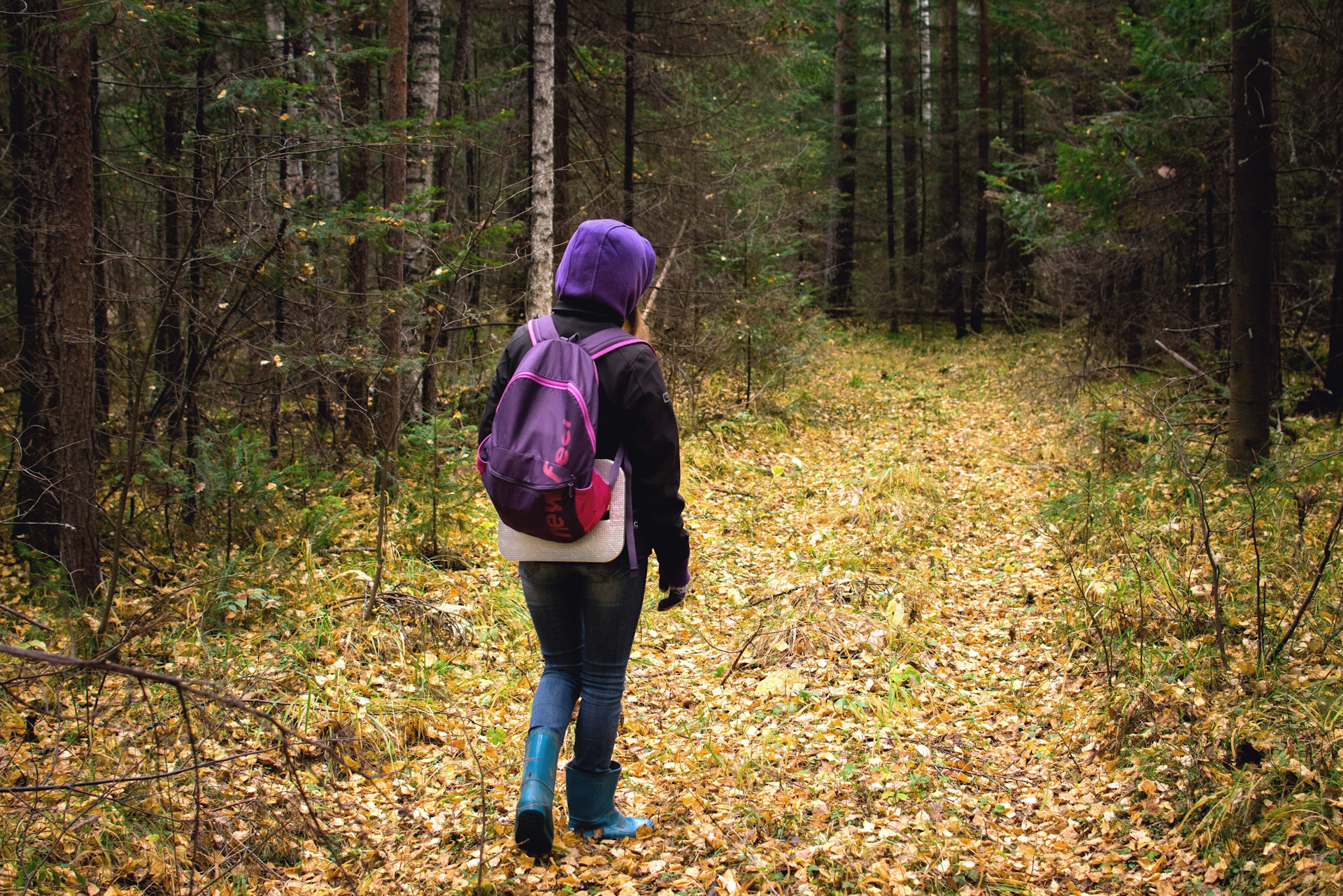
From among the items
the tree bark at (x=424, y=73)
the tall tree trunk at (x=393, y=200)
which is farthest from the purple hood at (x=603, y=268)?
the tree bark at (x=424, y=73)

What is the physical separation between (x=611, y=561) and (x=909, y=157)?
74.0 ft

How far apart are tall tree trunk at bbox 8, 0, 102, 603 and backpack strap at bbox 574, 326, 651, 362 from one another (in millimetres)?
3831

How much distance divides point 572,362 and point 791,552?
4.53 metres

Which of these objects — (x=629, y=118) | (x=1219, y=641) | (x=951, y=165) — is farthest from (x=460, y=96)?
(x=951, y=165)

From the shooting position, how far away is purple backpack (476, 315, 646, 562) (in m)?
2.50

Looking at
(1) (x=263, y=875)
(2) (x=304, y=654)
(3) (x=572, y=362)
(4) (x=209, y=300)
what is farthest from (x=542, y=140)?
(1) (x=263, y=875)

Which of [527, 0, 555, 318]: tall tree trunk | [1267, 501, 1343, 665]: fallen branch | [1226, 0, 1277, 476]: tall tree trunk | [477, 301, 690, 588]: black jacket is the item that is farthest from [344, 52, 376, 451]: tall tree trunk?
[1226, 0, 1277, 476]: tall tree trunk

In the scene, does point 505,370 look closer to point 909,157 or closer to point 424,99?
point 424,99

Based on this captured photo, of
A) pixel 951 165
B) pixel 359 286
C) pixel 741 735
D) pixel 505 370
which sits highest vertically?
pixel 951 165

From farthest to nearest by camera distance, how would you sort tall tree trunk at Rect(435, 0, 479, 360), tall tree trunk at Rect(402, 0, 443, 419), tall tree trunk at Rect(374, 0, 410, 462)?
tall tree trunk at Rect(435, 0, 479, 360) → tall tree trunk at Rect(402, 0, 443, 419) → tall tree trunk at Rect(374, 0, 410, 462)

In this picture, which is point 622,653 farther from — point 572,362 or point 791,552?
point 791,552

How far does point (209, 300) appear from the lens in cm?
650

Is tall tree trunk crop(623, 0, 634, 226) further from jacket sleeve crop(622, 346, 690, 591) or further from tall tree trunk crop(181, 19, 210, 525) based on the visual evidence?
jacket sleeve crop(622, 346, 690, 591)

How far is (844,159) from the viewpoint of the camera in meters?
24.1
